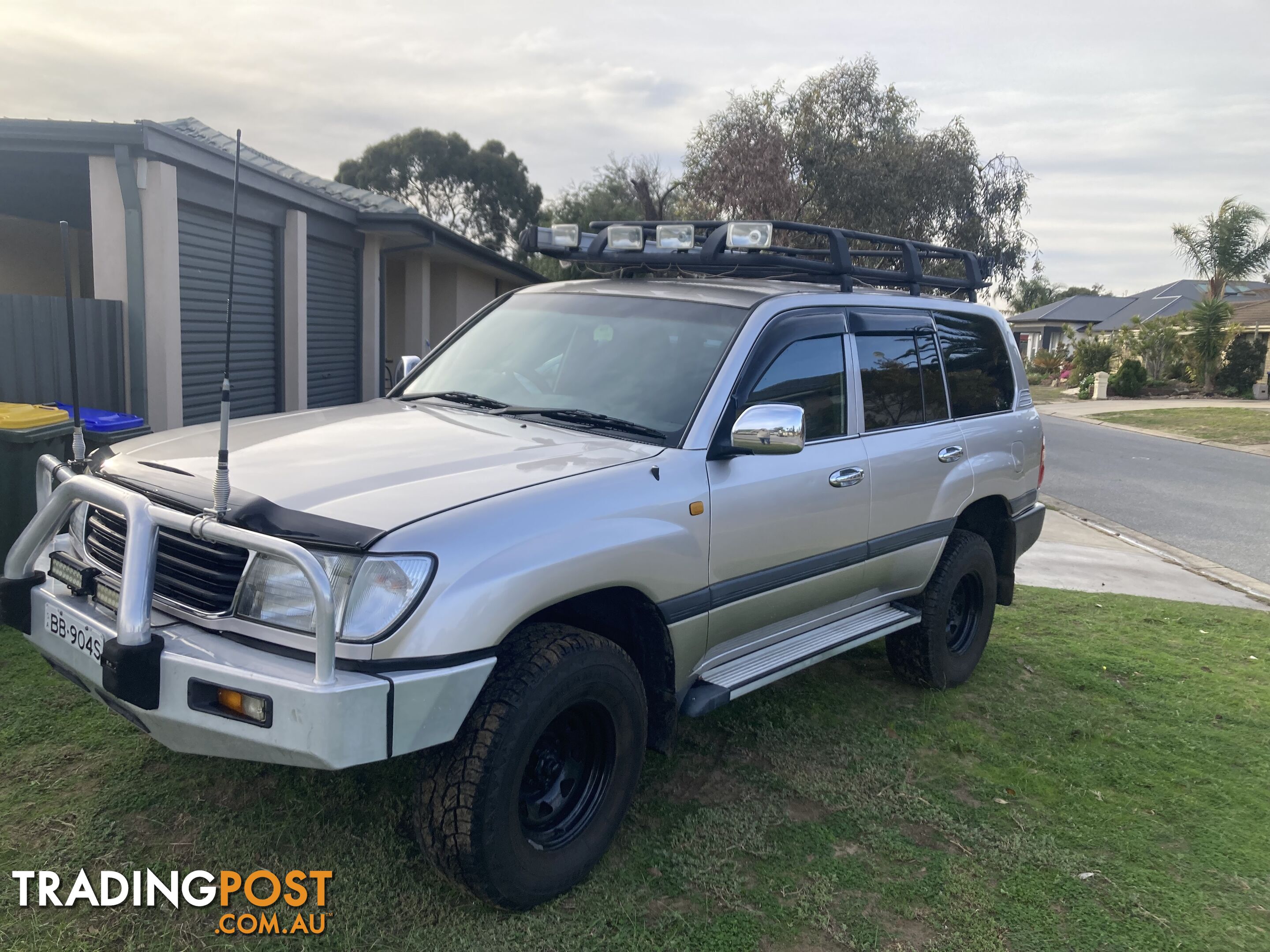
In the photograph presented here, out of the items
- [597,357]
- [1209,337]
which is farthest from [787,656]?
[1209,337]

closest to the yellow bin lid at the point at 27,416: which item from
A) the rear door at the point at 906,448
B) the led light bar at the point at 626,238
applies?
the led light bar at the point at 626,238

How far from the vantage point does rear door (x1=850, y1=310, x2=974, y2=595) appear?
4.33 metres

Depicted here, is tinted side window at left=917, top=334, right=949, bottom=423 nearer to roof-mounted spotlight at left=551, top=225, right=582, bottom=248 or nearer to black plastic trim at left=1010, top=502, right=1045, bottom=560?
black plastic trim at left=1010, top=502, right=1045, bottom=560

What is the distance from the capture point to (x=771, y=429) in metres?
3.30

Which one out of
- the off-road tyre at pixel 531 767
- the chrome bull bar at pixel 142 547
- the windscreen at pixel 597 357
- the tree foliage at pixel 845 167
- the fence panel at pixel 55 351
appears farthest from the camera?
the tree foliage at pixel 845 167

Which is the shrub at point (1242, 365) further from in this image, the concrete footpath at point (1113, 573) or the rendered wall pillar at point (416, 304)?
the rendered wall pillar at point (416, 304)

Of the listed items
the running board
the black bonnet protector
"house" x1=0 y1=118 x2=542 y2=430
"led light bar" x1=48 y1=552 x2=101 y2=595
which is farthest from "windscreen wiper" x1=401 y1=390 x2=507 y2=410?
"house" x1=0 y1=118 x2=542 y2=430

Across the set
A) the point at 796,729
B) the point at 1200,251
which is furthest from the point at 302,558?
the point at 1200,251

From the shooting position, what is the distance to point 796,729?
14.4 ft

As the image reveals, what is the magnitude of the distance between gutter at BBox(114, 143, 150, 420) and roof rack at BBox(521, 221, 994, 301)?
4347mm

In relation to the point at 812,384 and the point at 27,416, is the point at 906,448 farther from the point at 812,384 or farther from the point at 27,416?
the point at 27,416

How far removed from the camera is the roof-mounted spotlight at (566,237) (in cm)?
484

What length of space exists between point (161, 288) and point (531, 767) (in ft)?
21.3

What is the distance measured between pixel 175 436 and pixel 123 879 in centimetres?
149
